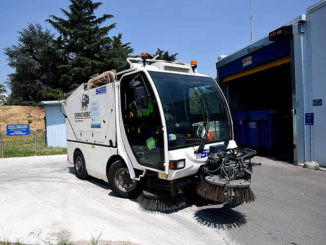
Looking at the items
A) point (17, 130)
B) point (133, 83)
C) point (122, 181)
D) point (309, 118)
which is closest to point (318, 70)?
point (309, 118)

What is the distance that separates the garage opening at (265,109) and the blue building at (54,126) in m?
9.02

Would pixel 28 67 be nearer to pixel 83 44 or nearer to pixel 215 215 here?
pixel 83 44

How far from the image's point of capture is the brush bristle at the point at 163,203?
152 inches

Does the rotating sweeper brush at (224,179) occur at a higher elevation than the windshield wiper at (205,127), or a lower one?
lower

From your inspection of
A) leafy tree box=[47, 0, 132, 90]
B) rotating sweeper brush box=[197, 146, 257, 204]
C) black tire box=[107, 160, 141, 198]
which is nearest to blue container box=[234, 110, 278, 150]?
rotating sweeper brush box=[197, 146, 257, 204]

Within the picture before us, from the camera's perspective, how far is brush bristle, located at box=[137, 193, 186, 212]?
3.86m

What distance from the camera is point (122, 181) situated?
451 centimetres

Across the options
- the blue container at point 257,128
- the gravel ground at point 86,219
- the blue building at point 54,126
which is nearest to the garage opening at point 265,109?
the blue container at point 257,128

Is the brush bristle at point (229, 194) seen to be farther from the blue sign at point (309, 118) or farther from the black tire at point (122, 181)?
the blue sign at point (309, 118)

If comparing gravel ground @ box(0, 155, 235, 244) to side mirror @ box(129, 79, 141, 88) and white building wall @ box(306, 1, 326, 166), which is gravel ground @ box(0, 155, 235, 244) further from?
white building wall @ box(306, 1, 326, 166)

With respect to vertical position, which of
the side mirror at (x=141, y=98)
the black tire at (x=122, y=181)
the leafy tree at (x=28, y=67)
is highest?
the leafy tree at (x=28, y=67)

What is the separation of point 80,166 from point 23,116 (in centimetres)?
2822

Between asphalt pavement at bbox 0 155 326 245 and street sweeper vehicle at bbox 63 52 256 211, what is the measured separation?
377mm

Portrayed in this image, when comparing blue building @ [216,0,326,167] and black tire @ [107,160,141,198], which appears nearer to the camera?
black tire @ [107,160,141,198]
